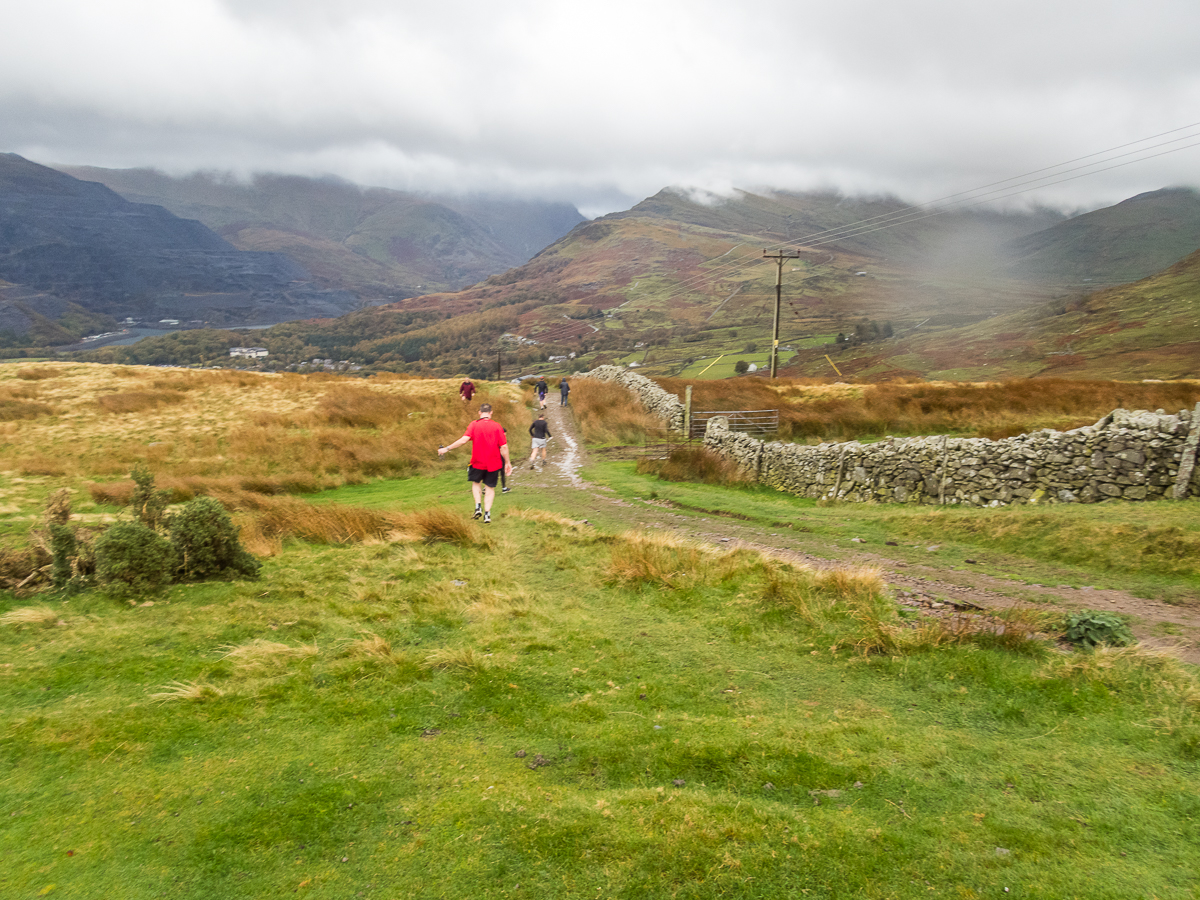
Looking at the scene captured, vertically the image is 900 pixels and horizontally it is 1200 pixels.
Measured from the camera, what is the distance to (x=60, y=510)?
27.4ft

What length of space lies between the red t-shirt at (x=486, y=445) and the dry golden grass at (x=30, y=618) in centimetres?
680

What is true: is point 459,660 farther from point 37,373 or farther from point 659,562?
point 37,373

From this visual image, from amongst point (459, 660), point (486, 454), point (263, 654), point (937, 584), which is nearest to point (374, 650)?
point (459, 660)

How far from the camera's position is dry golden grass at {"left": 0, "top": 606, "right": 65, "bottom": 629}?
21.3 feet

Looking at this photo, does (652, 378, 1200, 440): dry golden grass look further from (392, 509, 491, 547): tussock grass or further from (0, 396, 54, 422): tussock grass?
(0, 396, 54, 422): tussock grass

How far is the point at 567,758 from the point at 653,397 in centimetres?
3381

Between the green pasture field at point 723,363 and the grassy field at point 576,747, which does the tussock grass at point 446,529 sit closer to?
the grassy field at point 576,747

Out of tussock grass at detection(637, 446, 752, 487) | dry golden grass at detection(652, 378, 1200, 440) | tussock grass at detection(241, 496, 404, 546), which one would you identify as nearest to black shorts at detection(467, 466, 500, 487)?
tussock grass at detection(241, 496, 404, 546)

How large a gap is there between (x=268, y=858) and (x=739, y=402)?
110 ft

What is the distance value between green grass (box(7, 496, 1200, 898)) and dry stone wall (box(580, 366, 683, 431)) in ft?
79.2

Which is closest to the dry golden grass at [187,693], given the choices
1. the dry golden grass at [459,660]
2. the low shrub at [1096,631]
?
the dry golden grass at [459,660]

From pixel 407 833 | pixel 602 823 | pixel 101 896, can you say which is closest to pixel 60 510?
pixel 101 896

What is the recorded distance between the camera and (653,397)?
38.1 m

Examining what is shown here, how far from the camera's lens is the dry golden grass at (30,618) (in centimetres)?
648
